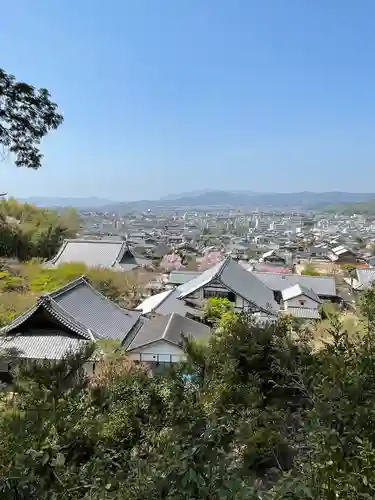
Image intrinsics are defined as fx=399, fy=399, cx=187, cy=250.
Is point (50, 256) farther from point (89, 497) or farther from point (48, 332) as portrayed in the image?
point (89, 497)

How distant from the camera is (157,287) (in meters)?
18.5

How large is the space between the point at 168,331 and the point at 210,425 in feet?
20.9

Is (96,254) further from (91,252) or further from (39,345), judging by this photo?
(39,345)

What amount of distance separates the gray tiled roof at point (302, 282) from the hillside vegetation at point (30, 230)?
1072 cm

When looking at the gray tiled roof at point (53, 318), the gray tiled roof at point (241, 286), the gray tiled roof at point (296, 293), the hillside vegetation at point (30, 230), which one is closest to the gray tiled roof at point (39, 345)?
the gray tiled roof at point (53, 318)

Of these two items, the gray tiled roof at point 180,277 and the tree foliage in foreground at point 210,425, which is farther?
the gray tiled roof at point 180,277

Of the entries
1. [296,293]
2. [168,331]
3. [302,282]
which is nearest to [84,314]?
[168,331]

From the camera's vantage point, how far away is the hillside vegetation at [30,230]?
17984 mm

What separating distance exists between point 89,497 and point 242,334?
13.7 ft

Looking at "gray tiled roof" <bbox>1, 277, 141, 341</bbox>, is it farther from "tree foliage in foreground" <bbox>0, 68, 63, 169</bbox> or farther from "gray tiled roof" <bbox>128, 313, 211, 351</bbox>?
"tree foliage in foreground" <bbox>0, 68, 63, 169</bbox>

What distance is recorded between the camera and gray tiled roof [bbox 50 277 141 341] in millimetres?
8039

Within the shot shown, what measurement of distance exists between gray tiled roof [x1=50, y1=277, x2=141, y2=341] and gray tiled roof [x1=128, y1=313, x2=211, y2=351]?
1.02 feet

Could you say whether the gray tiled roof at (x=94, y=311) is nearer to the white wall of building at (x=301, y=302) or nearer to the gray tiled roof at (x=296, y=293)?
the white wall of building at (x=301, y=302)

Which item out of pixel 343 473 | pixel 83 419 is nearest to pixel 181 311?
pixel 83 419
